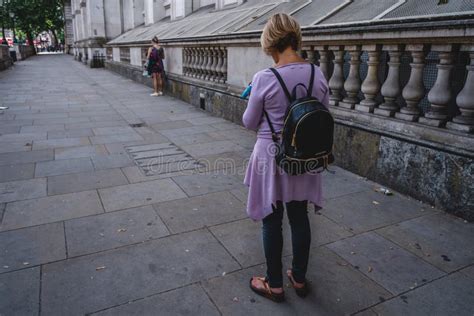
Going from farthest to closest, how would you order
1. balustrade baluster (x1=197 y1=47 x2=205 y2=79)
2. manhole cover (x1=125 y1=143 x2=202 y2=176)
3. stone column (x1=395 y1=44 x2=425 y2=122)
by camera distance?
balustrade baluster (x1=197 y1=47 x2=205 y2=79), manhole cover (x1=125 y1=143 x2=202 y2=176), stone column (x1=395 y1=44 x2=425 y2=122)

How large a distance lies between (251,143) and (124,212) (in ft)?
9.96

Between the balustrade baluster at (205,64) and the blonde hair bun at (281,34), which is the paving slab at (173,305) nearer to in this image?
the blonde hair bun at (281,34)

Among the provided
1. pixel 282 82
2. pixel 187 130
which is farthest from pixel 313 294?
pixel 187 130

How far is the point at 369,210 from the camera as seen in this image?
384 centimetres

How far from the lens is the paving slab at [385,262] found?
271 cm

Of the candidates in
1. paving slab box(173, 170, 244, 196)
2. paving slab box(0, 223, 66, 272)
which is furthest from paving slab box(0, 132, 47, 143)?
paving slab box(0, 223, 66, 272)

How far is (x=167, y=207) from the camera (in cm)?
390

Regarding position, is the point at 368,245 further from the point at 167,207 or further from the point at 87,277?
the point at 87,277

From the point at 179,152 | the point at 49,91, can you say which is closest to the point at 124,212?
the point at 179,152

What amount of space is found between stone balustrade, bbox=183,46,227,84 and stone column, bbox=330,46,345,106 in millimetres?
3565

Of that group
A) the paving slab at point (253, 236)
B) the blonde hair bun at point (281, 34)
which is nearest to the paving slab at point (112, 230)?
the paving slab at point (253, 236)

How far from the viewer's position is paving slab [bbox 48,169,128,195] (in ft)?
14.3

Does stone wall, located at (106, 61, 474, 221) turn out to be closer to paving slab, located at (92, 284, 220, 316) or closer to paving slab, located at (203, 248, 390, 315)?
paving slab, located at (203, 248, 390, 315)

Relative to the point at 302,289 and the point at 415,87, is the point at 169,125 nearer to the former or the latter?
the point at 415,87
